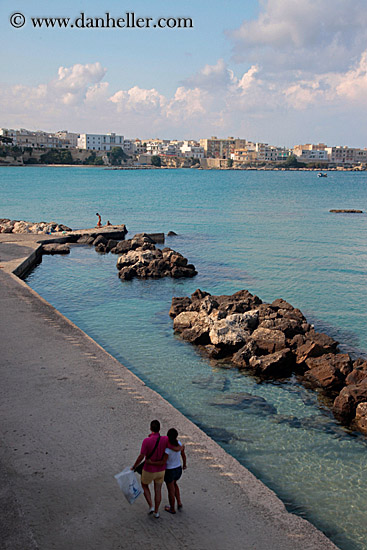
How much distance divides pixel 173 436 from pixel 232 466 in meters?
1.94

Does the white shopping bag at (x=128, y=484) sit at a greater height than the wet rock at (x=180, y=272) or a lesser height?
greater

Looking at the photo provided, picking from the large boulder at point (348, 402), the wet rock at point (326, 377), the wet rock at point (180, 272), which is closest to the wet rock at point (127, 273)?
the wet rock at point (180, 272)

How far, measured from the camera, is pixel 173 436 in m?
6.80

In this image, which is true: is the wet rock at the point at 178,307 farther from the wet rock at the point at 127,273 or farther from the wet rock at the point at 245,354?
the wet rock at the point at 127,273

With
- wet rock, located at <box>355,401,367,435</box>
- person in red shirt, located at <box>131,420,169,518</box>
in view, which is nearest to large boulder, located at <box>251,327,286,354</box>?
wet rock, located at <box>355,401,367,435</box>

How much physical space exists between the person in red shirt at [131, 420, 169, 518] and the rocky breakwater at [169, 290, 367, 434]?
19.3ft

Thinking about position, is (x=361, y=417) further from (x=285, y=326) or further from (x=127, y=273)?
(x=127, y=273)

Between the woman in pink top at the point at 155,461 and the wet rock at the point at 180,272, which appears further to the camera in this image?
the wet rock at the point at 180,272

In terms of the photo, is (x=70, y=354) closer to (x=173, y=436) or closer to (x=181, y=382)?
(x=181, y=382)

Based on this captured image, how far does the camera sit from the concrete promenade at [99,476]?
6527 millimetres

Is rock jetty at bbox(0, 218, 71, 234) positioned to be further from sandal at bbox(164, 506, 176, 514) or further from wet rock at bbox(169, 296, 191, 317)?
sandal at bbox(164, 506, 176, 514)

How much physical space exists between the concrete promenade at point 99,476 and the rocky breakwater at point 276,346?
162 inches

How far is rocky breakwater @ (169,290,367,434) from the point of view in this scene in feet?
40.3

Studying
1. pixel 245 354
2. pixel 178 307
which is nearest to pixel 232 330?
pixel 245 354
